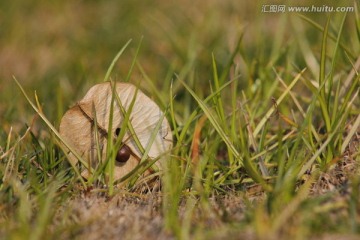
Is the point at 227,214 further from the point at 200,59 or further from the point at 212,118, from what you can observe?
the point at 200,59

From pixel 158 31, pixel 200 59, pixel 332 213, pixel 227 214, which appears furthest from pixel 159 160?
pixel 158 31

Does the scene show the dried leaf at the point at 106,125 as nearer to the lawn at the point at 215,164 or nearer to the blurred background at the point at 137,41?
the lawn at the point at 215,164

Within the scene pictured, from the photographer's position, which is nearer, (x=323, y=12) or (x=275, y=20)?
(x=323, y=12)

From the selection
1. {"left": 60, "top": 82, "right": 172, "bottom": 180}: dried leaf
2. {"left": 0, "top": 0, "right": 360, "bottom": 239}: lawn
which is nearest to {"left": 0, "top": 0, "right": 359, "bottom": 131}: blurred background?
{"left": 0, "top": 0, "right": 360, "bottom": 239}: lawn

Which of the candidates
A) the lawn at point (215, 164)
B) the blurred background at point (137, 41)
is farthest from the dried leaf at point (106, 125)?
the blurred background at point (137, 41)

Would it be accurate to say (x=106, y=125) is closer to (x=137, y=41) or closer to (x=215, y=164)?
(x=215, y=164)

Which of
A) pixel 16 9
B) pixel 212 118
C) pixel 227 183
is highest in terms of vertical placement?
pixel 16 9

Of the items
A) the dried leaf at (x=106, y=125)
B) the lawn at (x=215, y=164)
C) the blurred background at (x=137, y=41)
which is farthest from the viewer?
the blurred background at (x=137, y=41)

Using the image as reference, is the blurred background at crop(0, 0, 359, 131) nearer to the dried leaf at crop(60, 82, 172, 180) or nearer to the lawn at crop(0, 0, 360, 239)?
the lawn at crop(0, 0, 360, 239)
